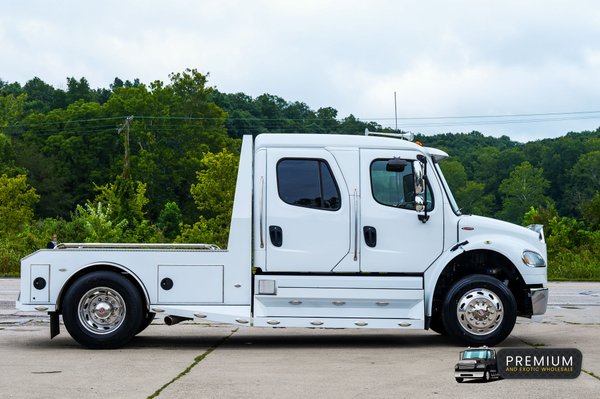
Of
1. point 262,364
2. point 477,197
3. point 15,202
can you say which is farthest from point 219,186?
point 262,364

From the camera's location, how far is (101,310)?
12.1 meters

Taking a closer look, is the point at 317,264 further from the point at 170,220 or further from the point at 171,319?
the point at 170,220

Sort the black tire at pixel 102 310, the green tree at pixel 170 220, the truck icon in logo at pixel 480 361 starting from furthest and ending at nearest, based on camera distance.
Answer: the green tree at pixel 170 220
the black tire at pixel 102 310
the truck icon in logo at pixel 480 361

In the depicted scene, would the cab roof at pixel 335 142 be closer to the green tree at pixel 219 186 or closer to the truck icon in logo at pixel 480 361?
the truck icon in logo at pixel 480 361

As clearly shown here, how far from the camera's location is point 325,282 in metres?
12.1

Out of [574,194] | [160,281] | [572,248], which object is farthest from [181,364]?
[574,194]

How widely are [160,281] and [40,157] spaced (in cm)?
9946

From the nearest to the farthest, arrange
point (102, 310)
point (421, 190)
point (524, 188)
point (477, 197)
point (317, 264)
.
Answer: point (102, 310) → point (317, 264) → point (421, 190) → point (477, 197) → point (524, 188)

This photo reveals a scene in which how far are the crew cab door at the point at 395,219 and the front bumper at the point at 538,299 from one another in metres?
1.31

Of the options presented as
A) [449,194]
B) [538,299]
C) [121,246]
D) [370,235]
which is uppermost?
[449,194]

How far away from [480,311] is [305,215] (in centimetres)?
251

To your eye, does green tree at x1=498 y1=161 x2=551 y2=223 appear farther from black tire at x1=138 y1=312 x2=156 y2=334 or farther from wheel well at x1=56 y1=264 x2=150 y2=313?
wheel well at x1=56 y1=264 x2=150 y2=313

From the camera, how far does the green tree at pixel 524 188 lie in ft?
392

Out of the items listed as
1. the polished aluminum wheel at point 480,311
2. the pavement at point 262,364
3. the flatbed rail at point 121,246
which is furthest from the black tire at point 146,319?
the polished aluminum wheel at point 480,311
